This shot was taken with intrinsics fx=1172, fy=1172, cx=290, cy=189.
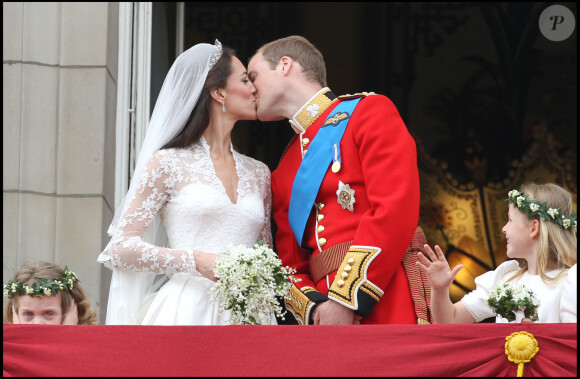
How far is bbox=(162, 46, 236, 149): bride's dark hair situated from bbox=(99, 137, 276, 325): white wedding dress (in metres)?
0.08

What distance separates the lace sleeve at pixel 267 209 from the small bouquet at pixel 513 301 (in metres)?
1.07

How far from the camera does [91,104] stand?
235 inches

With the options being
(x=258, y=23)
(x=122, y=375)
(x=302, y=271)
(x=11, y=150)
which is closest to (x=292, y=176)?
(x=302, y=271)

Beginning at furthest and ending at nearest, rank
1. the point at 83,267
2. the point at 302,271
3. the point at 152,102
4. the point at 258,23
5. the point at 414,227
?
the point at 258,23, the point at 152,102, the point at 83,267, the point at 302,271, the point at 414,227

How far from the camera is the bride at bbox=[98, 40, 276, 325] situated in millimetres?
4391

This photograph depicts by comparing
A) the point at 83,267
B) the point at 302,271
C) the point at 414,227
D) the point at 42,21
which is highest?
the point at 42,21

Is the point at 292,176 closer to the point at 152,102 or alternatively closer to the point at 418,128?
the point at 152,102

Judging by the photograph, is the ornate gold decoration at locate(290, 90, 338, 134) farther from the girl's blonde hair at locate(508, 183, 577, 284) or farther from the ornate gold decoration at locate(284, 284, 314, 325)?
the girl's blonde hair at locate(508, 183, 577, 284)

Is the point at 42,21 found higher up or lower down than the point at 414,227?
higher up

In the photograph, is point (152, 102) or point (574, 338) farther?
point (152, 102)

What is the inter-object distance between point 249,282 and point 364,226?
1.82ft

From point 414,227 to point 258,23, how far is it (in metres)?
4.19

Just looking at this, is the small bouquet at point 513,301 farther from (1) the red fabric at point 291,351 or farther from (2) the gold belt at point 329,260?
(2) the gold belt at point 329,260

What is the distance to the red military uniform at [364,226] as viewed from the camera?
4164 mm
